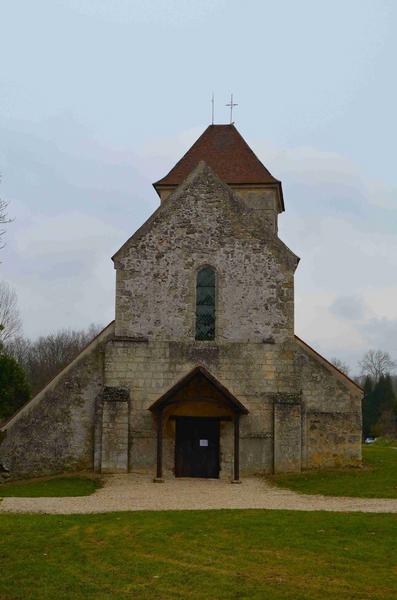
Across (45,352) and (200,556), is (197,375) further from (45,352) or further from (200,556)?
(45,352)

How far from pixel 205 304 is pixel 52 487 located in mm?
7101

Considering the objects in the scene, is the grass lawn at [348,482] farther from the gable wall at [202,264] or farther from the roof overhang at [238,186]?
the roof overhang at [238,186]

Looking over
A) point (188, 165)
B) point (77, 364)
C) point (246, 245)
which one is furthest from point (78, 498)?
point (188, 165)

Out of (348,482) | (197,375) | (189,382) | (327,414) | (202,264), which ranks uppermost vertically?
(202,264)

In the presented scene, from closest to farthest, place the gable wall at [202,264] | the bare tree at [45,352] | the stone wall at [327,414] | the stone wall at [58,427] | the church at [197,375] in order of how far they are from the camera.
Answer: the church at [197,375] → the stone wall at [58,427] → the stone wall at [327,414] → the gable wall at [202,264] → the bare tree at [45,352]

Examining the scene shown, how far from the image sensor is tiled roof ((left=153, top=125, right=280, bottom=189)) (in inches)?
1088

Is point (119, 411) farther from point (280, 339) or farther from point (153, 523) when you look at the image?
point (153, 523)

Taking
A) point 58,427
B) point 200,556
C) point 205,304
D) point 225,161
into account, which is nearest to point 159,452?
point 58,427

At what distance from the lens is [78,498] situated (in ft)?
54.6

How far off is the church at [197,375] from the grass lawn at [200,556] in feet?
22.8

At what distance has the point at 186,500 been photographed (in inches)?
646

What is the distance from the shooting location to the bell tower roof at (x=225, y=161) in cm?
2756

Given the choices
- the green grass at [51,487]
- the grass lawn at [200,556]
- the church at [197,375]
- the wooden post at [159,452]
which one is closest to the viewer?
the grass lawn at [200,556]

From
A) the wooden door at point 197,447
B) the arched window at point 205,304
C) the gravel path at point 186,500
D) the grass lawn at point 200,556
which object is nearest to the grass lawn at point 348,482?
the gravel path at point 186,500
